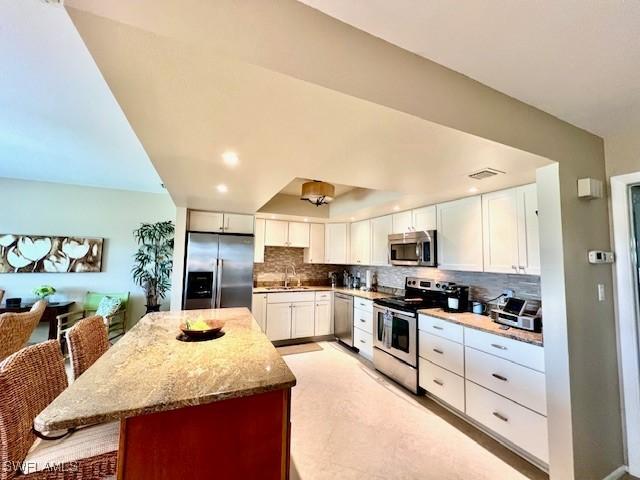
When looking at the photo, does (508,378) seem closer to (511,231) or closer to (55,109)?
(511,231)

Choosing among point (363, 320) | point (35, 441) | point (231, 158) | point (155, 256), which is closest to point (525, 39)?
point (231, 158)

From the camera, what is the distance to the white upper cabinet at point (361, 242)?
14.1 ft

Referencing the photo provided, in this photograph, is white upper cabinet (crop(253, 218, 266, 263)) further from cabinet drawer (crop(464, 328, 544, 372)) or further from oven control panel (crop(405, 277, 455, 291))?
cabinet drawer (crop(464, 328, 544, 372))

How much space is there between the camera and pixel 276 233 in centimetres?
466

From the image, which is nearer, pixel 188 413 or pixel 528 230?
pixel 188 413

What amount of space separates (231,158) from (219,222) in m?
2.25

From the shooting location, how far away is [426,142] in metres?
1.57

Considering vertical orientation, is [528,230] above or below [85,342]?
above

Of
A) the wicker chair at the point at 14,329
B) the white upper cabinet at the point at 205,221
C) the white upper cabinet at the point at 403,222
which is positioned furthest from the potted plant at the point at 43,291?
the white upper cabinet at the point at 403,222

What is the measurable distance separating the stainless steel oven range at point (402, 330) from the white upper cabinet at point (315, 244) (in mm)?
1701

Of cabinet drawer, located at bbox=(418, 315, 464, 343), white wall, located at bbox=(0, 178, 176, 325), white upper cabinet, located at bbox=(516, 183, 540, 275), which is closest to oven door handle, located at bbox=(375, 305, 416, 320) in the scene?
cabinet drawer, located at bbox=(418, 315, 464, 343)

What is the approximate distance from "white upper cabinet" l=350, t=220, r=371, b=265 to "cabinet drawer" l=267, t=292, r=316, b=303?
0.95 metres

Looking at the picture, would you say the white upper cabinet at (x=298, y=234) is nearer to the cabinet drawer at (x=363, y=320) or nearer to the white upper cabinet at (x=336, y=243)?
the white upper cabinet at (x=336, y=243)

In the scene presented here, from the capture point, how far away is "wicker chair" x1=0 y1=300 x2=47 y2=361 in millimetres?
2129
